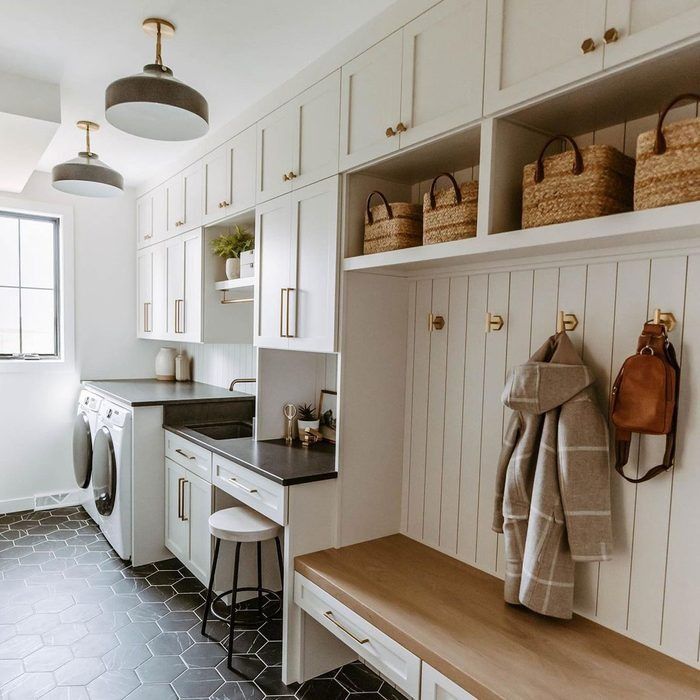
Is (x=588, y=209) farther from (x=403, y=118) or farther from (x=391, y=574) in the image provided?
(x=391, y=574)

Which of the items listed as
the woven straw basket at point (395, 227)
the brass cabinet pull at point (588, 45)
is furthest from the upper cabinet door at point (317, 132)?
the brass cabinet pull at point (588, 45)

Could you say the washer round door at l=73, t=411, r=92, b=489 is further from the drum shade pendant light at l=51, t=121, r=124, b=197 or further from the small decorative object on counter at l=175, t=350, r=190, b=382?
the drum shade pendant light at l=51, t=121, r=124, b=197

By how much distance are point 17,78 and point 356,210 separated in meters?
1.75

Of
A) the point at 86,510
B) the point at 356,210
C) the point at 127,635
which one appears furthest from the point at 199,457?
the point at 86,510

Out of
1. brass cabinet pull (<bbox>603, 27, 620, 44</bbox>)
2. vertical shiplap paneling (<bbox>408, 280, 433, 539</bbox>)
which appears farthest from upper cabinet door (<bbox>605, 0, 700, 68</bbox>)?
vertical shiplap paneling (<bbox>408, 280, 433, 539</bbox>)

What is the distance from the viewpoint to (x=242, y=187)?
2.78 m

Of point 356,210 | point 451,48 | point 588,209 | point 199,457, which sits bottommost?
point 199,457

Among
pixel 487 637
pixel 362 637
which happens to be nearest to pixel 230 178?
pixel 362 637

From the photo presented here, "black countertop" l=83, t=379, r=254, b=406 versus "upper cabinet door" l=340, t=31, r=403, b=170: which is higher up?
"upper cabinet door" l=340, t=31, r=403, b=170

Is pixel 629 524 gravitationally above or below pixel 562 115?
below

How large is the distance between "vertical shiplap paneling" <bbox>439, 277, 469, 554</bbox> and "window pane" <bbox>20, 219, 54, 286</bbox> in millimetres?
3492

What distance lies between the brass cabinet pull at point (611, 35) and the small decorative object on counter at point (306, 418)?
199 centimetres

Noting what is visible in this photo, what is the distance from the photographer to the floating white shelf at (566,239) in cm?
118

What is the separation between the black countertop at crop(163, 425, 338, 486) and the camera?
2119mm
